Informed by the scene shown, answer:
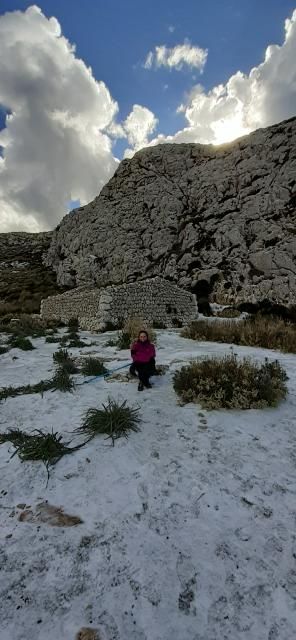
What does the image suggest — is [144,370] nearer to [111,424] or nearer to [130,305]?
[111,424]

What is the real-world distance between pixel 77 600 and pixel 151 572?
518 millimetres

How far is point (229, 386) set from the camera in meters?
5.01

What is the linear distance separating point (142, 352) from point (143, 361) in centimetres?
25

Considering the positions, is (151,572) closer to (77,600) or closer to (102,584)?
(102,584)

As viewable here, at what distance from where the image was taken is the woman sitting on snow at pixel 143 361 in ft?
19.5

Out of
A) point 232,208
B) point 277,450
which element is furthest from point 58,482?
point 232,208

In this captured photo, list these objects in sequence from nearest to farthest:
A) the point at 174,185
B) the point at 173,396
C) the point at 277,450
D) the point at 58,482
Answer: the point at 58,482 < the point at 277,450 < the point at 173,396 < the point at 174,185

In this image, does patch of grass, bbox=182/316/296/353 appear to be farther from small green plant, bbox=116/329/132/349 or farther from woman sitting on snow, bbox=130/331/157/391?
woman sitting on snow, bbox=130/331/157/391

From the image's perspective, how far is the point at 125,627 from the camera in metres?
1.76

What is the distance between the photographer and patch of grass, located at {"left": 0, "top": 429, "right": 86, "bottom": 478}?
3441mm

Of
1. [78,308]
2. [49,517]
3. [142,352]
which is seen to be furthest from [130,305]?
[49,517]

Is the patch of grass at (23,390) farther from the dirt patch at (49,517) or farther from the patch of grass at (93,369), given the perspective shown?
the dirt patch at (49,517)

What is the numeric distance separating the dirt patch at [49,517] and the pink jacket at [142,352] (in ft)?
12.2

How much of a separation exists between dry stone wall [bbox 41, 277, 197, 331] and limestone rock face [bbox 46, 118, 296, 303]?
13369mm
